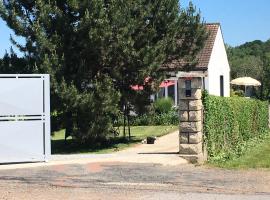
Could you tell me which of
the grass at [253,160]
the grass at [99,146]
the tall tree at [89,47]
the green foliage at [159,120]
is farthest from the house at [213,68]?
the grass at [253,160]

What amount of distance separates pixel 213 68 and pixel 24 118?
81.9 ft

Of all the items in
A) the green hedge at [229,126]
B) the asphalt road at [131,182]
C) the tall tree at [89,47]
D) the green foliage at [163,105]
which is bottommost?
the asphalt road at [131,182]

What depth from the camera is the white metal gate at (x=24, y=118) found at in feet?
45.8

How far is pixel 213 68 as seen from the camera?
37.6m

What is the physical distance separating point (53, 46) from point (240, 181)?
9735 mm

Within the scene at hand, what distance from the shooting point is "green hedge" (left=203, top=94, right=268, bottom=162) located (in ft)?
51.0

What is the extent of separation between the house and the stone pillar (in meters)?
19.1

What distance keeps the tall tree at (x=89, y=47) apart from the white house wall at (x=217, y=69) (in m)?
15.2

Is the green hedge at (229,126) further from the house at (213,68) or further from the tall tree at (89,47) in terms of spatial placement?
the house at (213,68)

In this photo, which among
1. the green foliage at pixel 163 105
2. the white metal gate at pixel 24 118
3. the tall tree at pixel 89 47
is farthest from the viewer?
the green foliage at pixel 163 105

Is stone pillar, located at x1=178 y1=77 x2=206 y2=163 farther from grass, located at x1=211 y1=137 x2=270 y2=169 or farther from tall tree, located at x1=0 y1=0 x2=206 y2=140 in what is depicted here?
tall tree, located at x1=0 y1=0 x2=206 y2=140

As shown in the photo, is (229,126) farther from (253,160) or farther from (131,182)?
(131,182)

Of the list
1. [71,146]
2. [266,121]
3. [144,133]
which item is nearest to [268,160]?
[71,146]

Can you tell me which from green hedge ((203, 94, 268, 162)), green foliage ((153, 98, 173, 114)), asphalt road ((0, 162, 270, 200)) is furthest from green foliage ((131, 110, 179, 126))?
asphalt road ((0, 162, 270, 200))
